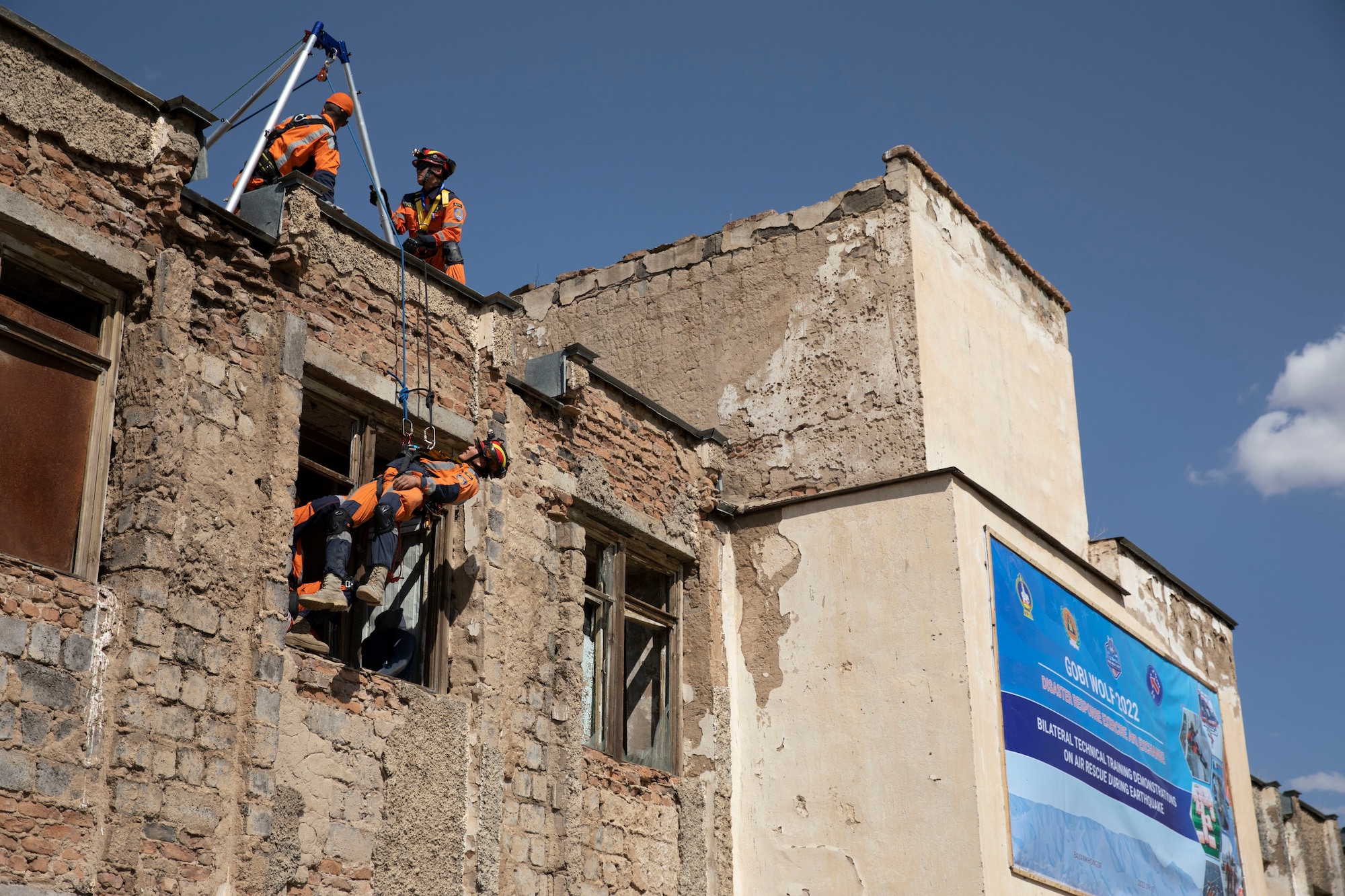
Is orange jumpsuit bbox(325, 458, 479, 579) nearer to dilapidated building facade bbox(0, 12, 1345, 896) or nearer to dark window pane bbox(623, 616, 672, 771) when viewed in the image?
dilapidated building facade bbox(0, 12, 1345, 896)

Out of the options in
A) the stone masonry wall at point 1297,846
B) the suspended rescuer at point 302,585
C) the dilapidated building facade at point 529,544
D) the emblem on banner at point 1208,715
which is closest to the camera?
the dilapidated building facade at point 529,544

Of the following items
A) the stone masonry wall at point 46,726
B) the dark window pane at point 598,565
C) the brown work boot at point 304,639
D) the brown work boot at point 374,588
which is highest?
the dark window pane at point 598,565

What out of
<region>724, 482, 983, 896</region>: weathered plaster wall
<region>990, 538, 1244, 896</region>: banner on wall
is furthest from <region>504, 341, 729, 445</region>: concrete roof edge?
<region>990, 538, 1244, 896</region>: banner on wall

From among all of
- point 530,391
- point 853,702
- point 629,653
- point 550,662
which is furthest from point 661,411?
point 853,702

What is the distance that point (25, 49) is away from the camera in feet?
25.7

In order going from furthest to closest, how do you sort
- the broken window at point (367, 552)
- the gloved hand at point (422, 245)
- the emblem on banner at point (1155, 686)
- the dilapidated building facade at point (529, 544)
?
the emblem on banner at point (1155, 686) → the gloved hand at point (422, 245) → the broken window at point (367, 552) → the dilapidated building facade at point (529, 544)

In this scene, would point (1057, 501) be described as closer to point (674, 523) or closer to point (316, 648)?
point (674, 523)

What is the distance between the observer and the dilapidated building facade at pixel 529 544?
773 centimetres

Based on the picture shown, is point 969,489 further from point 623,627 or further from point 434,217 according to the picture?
point 434,217

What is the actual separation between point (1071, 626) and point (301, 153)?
773 cm

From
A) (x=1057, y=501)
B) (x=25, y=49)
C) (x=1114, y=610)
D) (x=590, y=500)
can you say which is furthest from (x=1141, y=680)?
(x=25, y=49)

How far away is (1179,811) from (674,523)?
19.9ft

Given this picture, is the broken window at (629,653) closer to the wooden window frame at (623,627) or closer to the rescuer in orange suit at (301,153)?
the wooden window frame at (623,627)

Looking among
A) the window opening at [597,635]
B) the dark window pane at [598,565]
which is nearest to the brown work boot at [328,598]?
the window opening at [597,635]
